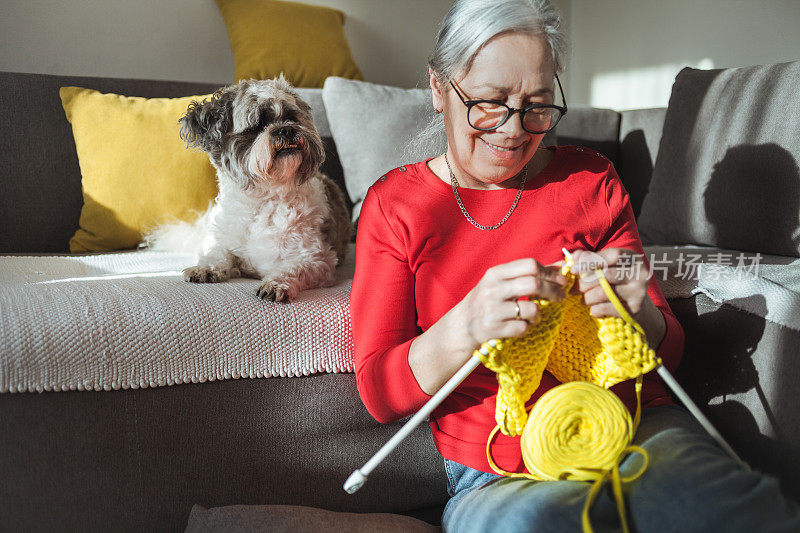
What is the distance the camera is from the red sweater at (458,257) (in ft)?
3.24

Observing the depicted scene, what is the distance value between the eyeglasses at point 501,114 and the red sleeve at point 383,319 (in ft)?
0.78

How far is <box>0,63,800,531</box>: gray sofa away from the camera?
100 centimetres

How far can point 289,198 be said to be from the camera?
158 centimetres

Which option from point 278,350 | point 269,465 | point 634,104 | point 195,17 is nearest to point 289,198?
point 278,350

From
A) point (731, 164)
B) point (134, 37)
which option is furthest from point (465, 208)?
point (134, 37)

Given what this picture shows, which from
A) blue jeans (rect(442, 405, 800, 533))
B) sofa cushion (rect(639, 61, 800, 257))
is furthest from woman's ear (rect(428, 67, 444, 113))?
sofa cushion (rect(639, 61, 800, 257))

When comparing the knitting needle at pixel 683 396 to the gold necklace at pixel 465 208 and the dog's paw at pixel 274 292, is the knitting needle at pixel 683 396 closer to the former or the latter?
the gold necklace at pixel 465 208

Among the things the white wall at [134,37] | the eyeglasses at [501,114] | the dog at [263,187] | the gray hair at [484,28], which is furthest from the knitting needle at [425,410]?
the white wall at [134,37]

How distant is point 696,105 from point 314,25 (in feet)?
4.80

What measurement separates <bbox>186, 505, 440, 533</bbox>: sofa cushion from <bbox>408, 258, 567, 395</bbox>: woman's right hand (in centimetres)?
38

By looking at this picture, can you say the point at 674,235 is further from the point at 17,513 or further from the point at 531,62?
the point at 17,513

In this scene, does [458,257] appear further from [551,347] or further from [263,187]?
[263,187]

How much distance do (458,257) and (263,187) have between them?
0.70 m

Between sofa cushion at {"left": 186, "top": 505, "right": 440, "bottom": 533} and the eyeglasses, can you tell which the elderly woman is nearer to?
the eyeglasses
